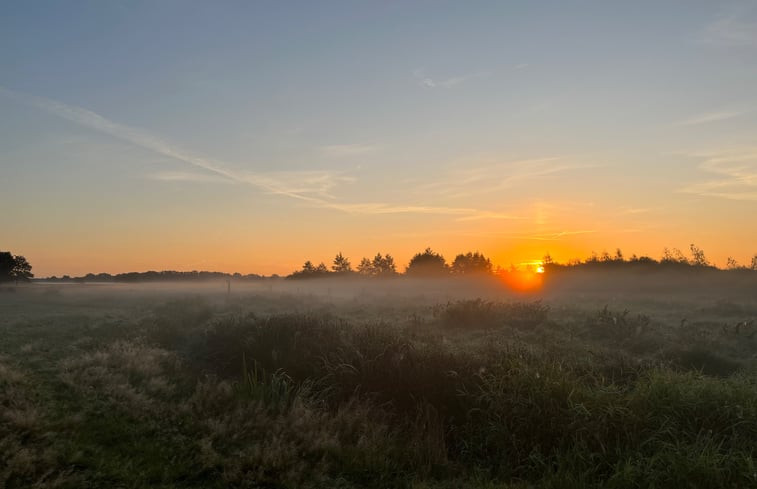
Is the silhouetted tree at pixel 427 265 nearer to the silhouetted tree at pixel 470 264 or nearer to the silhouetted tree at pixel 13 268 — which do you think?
the silhouetted tree at pixel 470 264

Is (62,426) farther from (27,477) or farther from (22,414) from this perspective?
(27,477)

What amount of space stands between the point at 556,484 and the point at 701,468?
77.1 inches

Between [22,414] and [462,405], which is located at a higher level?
[22,414]

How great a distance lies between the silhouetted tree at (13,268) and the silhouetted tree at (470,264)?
61.8 m

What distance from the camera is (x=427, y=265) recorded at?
290ft

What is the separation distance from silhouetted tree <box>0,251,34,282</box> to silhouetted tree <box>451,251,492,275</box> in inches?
2434

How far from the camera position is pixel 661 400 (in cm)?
851

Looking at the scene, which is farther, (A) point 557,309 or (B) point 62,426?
(A) point 557,309

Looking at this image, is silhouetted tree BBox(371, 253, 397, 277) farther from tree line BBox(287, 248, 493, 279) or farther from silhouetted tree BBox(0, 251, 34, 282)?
silhouetted tree BBox(0, 251, 34, 282)

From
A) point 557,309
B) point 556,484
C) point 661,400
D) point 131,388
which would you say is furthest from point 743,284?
point 131,388

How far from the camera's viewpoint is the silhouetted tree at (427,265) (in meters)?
85.1

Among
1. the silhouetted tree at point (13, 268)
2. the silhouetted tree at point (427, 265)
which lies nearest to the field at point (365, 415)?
the silhouetted tree at point (13, 268)

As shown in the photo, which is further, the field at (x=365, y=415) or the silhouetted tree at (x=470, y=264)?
the silhouetted tree at (x=470, y=264)

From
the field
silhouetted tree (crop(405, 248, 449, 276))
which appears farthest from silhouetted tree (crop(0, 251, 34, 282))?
silhouetted tree (crop(405, 248, 449, 276))
